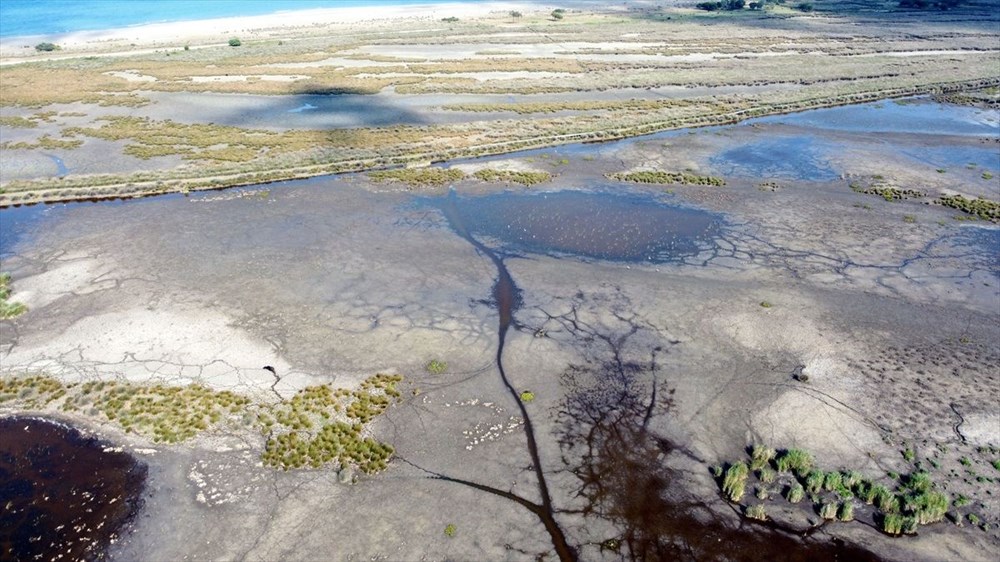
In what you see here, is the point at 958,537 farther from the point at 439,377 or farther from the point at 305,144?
the point at 305,144

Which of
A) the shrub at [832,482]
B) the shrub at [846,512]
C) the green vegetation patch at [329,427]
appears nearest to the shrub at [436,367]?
the green vegetation patch at [329,427]

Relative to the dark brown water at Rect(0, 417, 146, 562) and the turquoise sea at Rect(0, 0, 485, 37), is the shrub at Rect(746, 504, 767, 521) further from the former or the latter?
the turquoise sea at Rect(0, 0, 485, 37)

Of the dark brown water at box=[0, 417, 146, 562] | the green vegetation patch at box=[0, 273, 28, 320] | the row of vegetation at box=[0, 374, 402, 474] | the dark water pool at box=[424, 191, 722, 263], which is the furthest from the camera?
the dark water pool at box=[424, 191, 722, 263]

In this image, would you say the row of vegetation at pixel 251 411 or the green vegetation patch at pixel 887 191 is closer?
the row of vegetation at pixel 251 411

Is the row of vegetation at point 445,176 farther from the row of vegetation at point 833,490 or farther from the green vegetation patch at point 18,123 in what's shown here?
the green vegetation patch at point 18,123

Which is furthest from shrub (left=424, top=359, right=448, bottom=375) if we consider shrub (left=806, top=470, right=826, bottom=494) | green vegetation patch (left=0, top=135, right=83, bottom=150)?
green vegetation patch (left=0, top=135, right=83, bottom=150)

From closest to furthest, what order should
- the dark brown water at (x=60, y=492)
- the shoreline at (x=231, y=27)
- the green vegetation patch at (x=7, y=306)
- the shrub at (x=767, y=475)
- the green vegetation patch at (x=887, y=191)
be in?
the dark brown water at (x=60, y=492)
the shrub at (x=767, y=475)
the green vegetation patch at (x=7, y=306)
the green vegetation patch at (x=887, y=191)
the shoreline at (x=231, y=27)
